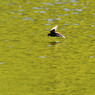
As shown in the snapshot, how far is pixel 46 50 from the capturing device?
24766 millimetres

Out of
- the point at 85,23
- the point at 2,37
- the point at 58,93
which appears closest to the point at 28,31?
the point at 2,37

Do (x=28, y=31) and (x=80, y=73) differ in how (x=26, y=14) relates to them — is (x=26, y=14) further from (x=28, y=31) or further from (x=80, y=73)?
(x=80, y=73)

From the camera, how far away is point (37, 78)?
1903 cm

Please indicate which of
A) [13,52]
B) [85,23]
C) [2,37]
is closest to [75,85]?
[13,52]

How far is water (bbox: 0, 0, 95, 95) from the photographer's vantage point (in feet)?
59.2

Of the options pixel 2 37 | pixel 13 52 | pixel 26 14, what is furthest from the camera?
pixel 26 14

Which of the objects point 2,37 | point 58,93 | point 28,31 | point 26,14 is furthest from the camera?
point 26,14

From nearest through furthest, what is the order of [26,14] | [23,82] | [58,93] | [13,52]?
[58,93]
[23,82]
[13,52]
[26,14]

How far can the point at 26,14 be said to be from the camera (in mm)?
36500

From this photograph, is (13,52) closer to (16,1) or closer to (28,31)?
(28,31)

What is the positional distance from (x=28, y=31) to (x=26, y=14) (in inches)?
265

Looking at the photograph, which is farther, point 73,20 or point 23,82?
point 73,20

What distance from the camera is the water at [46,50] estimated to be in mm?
18031

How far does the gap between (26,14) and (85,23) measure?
20.8ft
